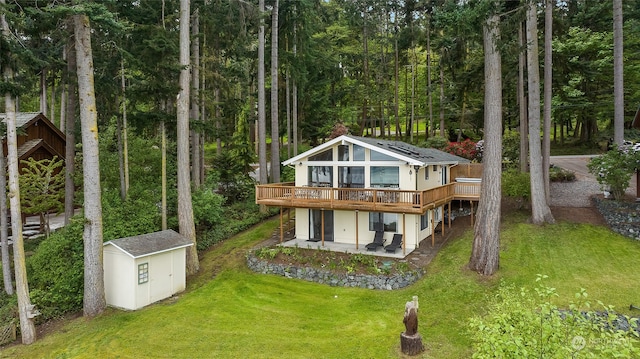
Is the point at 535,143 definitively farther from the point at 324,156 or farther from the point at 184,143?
the point at 184,143

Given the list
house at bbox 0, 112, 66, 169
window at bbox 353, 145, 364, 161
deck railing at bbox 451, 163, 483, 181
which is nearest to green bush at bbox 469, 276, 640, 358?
window at bbox 353, 145, 364, 161

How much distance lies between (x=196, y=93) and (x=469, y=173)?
47.8 ft

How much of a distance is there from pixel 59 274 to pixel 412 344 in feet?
36.4

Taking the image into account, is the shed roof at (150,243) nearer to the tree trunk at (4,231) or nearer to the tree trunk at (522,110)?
the tree trunk at (4,231)

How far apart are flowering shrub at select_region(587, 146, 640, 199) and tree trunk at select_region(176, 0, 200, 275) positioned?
16480 millimetres

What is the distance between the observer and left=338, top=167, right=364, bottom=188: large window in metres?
16.0

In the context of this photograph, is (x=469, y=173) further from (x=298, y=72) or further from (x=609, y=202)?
(x=298, y=72)

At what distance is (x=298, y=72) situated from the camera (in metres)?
22.0

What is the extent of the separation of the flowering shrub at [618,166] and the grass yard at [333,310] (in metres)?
2.13

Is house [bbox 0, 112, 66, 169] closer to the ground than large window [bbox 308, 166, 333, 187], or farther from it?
farther from it

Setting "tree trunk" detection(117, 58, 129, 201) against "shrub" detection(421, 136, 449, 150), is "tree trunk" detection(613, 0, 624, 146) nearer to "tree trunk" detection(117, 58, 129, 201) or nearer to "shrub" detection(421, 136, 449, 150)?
"shrub" detection(421, 136, 449, 150)

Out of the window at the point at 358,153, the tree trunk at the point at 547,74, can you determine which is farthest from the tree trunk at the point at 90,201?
the tree trunk at the point at 547,74

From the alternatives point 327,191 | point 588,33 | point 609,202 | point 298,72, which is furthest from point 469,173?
point 588,33

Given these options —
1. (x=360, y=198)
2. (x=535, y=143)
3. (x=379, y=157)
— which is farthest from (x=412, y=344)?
(x=535, y=143)
